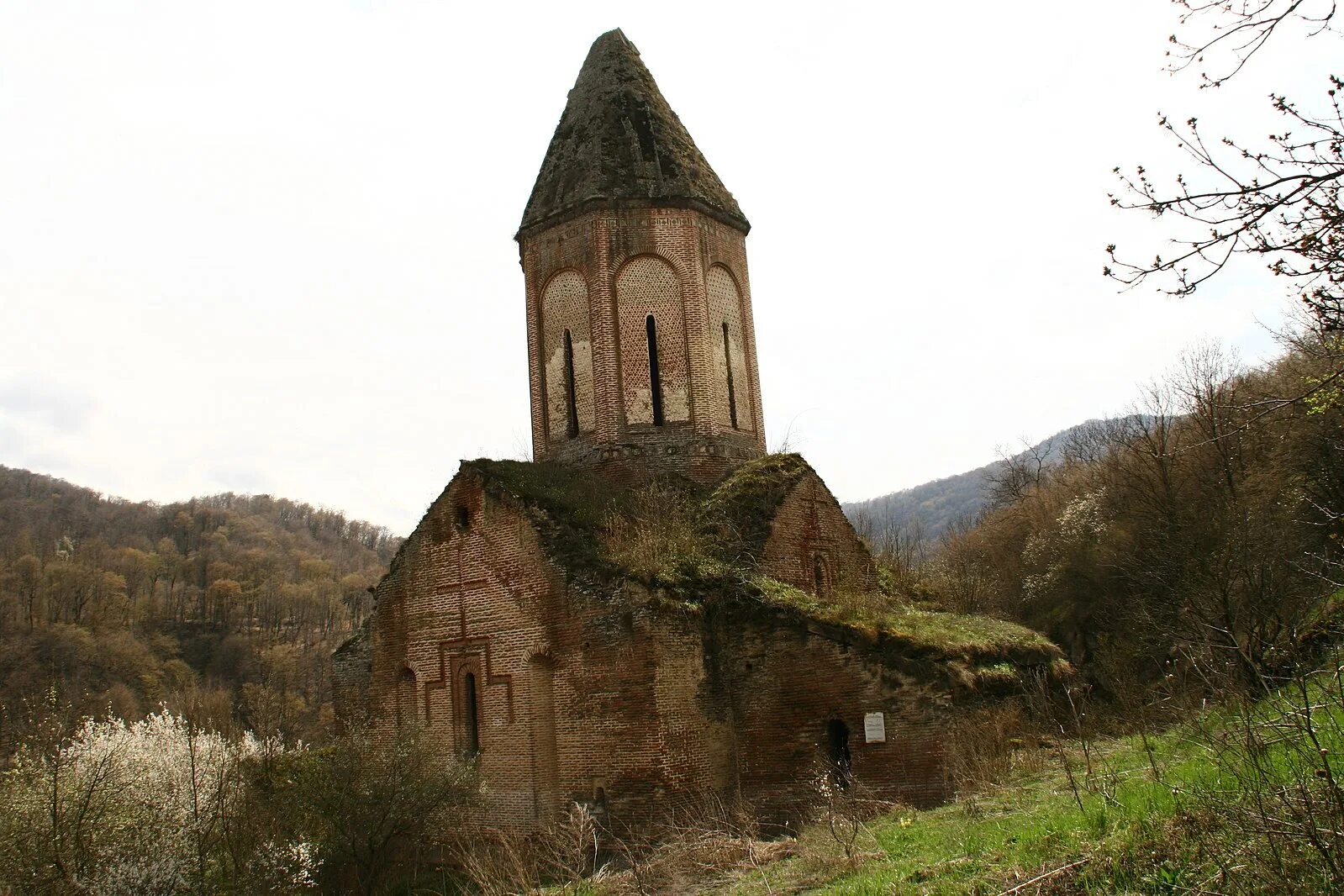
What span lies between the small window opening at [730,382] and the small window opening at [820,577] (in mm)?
2486

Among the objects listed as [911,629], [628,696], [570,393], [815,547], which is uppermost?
[570,393]

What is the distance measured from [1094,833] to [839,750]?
496cm

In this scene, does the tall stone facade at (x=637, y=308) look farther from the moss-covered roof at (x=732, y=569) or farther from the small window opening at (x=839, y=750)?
the small window opening at (x=839, y=750)

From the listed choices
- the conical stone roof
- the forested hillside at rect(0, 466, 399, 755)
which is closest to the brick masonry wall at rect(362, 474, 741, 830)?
the conical stone roof

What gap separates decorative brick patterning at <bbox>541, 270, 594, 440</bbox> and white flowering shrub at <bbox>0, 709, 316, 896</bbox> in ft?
21.4

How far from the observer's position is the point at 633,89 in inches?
639

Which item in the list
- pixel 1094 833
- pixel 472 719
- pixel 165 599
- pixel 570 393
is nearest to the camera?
pixel 1094 833

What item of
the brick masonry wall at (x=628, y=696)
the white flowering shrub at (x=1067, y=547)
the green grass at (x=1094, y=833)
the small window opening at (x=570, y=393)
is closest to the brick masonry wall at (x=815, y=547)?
the brick masonry wall at (x=628, y=696)

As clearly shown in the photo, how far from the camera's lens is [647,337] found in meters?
14.8

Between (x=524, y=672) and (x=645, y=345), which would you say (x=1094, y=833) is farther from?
(x=645, y=345)

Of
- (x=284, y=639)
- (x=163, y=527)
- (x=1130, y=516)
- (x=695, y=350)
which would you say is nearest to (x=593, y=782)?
(x=695, y=350)

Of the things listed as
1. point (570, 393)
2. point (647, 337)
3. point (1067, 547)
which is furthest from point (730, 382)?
point (1067, 547)

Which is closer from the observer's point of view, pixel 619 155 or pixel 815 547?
pixel 815 547

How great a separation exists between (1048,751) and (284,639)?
243 ft
